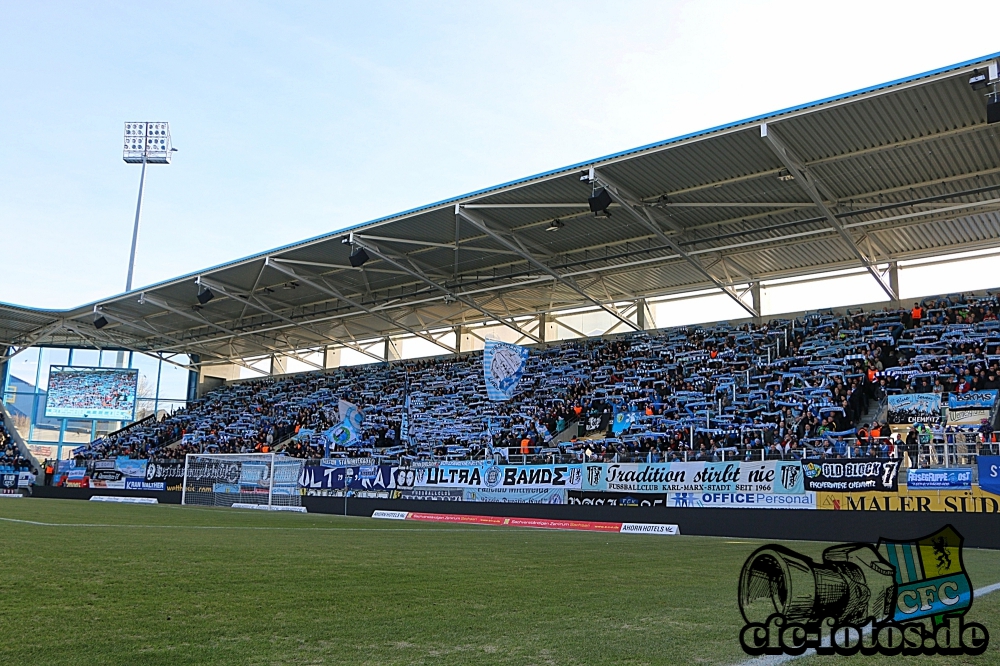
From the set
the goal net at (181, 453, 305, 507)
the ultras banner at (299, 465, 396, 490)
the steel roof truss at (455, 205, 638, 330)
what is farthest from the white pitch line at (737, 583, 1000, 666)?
the goal net at (181, 453, 305, 507)

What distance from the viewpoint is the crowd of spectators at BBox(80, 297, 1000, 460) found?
23.3 m

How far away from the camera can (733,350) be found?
95.5 feet

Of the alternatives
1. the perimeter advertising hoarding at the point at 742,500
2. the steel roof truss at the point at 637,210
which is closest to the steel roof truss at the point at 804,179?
the steel roof truss at the point at 637,210

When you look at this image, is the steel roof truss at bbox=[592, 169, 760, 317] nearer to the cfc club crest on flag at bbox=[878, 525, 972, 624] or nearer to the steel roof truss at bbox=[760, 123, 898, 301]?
the steel roof truss at bbox=[760, 123, 898, 301]

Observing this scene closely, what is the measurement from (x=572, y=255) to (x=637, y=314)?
6777 mm

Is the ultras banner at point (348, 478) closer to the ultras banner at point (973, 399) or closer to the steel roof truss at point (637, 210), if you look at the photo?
the steel roof truss at point (637, 210)

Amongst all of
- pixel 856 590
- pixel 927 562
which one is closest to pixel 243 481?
pixel 856 590

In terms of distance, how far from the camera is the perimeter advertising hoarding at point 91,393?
4562 centimetres

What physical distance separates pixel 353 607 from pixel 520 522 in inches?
696

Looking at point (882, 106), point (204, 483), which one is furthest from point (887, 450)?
point (204, 483)

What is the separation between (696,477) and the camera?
2109 centimetres

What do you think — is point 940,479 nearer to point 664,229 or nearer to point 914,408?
point 914,408

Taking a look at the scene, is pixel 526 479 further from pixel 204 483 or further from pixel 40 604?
pixel 40 604

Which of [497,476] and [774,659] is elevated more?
[497,476]
